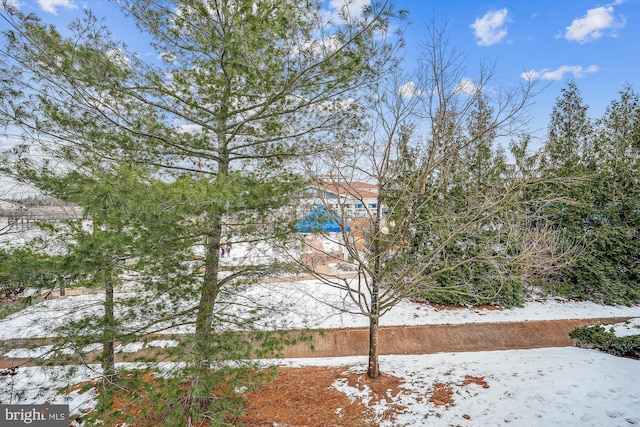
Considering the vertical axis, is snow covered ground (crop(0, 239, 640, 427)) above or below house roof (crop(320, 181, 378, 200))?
below

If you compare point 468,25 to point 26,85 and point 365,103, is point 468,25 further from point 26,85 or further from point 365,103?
point 26,85

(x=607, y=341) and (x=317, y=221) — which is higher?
(x=317, y=221)

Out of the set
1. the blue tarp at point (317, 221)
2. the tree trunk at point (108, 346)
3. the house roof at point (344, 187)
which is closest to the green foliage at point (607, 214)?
the house roof at point (344, 187)

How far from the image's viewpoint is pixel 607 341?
498 cm

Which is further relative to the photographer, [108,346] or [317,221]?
[317,221]

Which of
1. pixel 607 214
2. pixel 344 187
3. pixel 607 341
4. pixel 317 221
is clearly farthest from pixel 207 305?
pixel 607 214

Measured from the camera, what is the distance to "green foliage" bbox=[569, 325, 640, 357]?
4.66m

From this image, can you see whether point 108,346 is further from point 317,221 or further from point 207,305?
point 317,221

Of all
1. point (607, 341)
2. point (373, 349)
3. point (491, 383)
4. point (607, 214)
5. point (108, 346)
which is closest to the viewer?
point (108, 346)

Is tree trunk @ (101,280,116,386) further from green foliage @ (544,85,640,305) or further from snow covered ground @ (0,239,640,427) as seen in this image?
green foliage @ (544,85,640,305)

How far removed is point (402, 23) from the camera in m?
3.36

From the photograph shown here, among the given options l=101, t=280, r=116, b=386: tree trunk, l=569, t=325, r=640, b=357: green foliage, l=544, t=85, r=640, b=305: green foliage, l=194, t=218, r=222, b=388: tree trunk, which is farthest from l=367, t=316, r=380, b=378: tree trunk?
l=544, t=85, r=640, b=305: green foliage

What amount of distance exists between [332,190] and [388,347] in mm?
3907

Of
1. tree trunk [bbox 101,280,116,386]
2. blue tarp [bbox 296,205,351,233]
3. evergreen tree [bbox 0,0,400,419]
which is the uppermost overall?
evergreen tree [bbox 0,0,400,419]
